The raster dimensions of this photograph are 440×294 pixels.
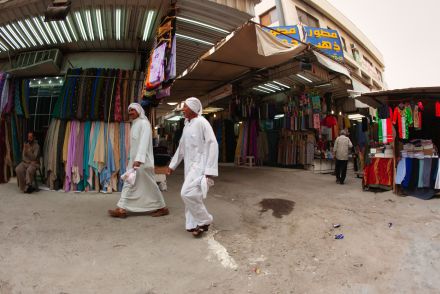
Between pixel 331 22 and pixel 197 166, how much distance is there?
21.3 m

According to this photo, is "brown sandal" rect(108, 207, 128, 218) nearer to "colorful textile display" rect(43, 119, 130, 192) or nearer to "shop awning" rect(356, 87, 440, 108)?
"colorful textile display" rect(43, 119, 130, 192)

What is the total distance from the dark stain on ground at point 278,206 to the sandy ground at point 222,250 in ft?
0.51

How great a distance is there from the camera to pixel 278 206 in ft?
15.5

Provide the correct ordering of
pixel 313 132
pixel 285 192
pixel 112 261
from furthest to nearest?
1. pixel 313 132
2. pixel 285 192
3. pixel 112 261

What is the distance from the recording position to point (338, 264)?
264 cm

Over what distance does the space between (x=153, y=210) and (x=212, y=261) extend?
165 centimetres

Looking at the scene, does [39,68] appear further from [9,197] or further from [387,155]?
[387,155]

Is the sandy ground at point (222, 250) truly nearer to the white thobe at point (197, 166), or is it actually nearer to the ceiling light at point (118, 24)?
the white thobe at point (197, 166)

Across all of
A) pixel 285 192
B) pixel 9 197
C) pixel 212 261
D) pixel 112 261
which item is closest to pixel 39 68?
pixel 9 197

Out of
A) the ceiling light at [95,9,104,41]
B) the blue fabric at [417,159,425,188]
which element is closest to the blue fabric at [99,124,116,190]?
the ceiling light at [95,9,104,41]

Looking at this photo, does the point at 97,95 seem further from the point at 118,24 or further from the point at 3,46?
the point at 3,46

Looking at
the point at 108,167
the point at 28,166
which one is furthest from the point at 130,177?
the point at 28,166

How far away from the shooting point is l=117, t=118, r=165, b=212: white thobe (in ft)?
12.8

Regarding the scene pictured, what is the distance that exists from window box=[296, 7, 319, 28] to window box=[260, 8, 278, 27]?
188cm
